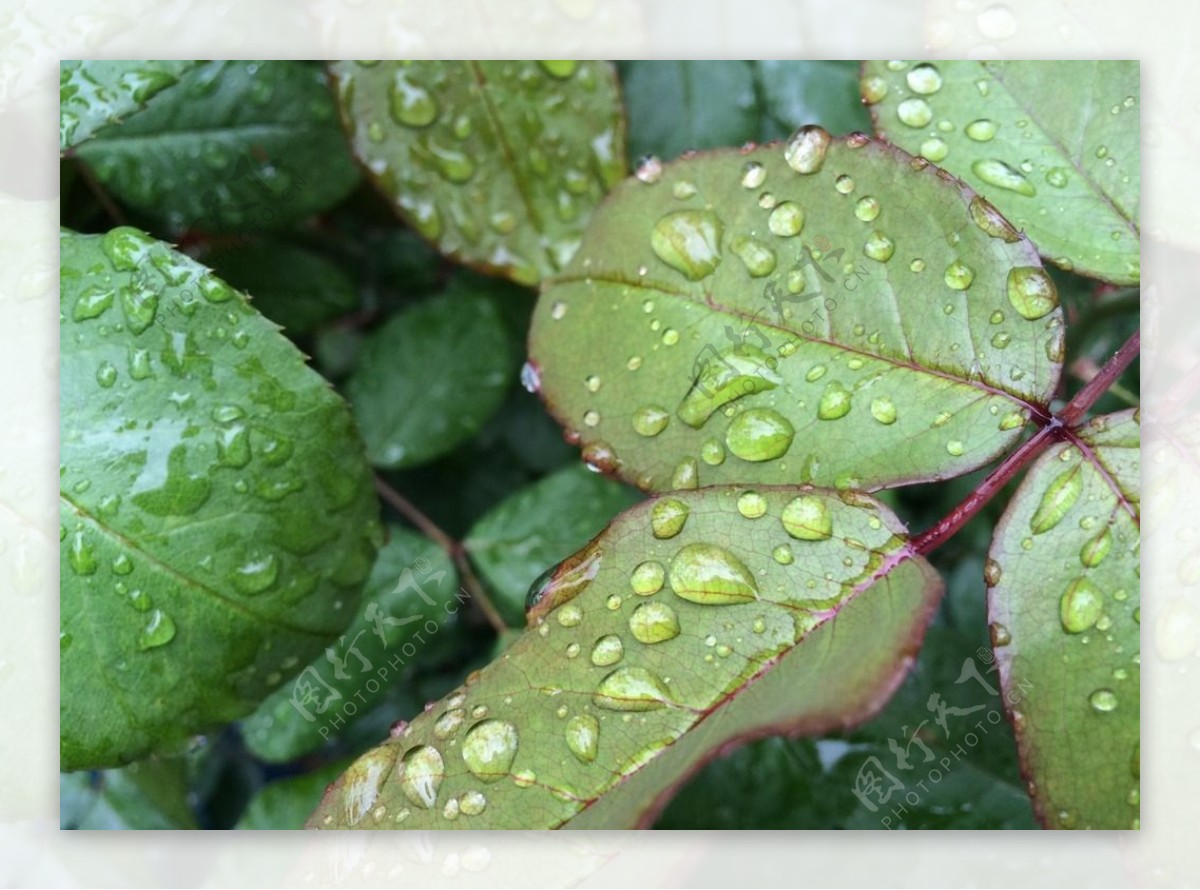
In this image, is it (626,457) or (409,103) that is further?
(409,103)

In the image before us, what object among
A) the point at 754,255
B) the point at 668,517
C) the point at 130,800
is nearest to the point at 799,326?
the point at 754,255

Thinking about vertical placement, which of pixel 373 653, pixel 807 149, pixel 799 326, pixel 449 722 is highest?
pixel 807 149

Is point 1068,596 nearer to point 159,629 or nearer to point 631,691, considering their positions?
point 631,691

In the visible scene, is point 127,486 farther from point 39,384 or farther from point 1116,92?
point 1116,92

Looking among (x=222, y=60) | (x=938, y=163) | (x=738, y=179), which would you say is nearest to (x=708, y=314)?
(x=738, y=179)

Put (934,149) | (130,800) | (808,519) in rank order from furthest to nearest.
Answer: (130,800) → (934,149) → (808,519)

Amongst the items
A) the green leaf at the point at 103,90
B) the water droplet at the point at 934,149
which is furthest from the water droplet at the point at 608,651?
the green leaf at the point at 103,90
